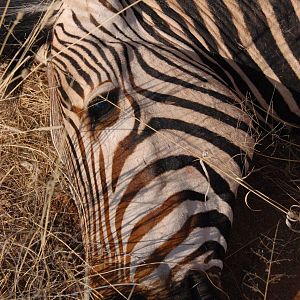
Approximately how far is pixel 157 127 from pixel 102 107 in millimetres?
201

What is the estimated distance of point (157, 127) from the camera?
2283mm

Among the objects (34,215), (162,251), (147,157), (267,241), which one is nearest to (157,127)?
(147,157)

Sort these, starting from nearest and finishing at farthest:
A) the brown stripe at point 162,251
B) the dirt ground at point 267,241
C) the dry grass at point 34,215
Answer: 1. the brown stripe at point 162,251
2. the dry grass at point 34,215
3. the dirt ground at point 267,241

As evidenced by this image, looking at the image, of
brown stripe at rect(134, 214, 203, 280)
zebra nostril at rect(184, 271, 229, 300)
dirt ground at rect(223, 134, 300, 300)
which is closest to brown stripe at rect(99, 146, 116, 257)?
brown stripe at rect(134, 214, 203, 280)

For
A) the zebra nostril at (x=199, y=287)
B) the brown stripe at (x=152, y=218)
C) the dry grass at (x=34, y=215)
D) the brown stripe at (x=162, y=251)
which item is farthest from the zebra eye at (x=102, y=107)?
the zebra nostril at (x=199, y=287)

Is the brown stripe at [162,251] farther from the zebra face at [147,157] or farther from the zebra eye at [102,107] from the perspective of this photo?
the zebra eye at [102,107]

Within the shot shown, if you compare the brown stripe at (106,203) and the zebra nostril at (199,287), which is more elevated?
the brown stripe at (106,203)

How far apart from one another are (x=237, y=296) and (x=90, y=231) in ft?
2.65

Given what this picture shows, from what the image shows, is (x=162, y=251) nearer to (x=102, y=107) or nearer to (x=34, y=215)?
(x=102, y=107)

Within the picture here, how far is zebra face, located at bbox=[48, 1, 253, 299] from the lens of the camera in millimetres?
2250

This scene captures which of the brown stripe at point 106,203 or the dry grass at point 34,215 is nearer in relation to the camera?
the brown stripe at point 106,203

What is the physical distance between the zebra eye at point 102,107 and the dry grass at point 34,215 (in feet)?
0.79

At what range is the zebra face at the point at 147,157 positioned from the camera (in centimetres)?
225

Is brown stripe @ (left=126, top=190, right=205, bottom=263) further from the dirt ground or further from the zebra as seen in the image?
the dirt ground
